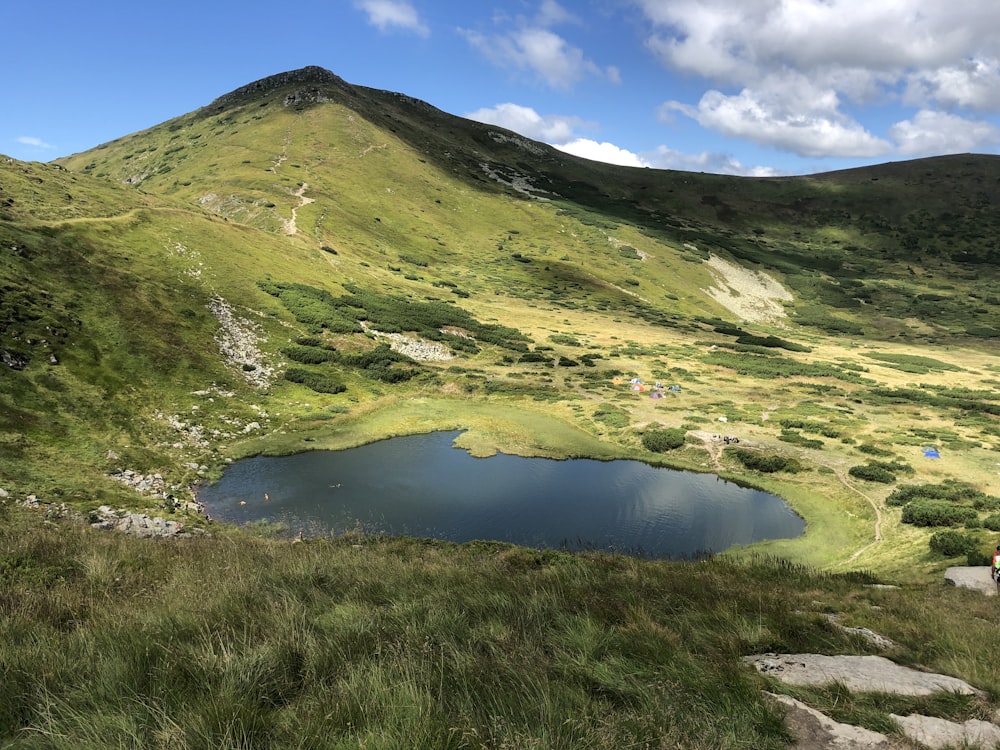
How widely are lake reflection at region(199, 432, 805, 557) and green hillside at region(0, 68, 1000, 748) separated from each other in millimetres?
2417

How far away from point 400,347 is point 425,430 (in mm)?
20175

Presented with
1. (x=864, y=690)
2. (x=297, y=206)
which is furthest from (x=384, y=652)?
(x=297, y=206)

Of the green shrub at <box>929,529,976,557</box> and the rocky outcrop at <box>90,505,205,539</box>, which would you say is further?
the green shrub at <box>929,529,976,557</box>

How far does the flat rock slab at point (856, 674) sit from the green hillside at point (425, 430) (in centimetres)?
47

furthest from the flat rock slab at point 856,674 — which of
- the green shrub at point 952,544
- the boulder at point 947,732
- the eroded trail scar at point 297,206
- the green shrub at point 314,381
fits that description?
the eroded trail scar at point 297,206

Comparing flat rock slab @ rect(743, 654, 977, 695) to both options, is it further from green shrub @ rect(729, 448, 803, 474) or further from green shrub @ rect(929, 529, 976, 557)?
green shrub @ rect(729, 448, 803, 474)

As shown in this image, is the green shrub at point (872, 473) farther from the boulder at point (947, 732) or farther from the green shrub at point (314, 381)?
the green shrub at point (314, 381)

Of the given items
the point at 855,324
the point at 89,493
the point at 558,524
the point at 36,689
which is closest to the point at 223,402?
the point at 89,493

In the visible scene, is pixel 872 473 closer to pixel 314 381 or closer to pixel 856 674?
pixel 856 674

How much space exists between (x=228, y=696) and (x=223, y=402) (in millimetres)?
41725

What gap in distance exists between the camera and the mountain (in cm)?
3428

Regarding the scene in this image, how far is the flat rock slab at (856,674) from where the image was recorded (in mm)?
6914

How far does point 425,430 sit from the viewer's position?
4494cm

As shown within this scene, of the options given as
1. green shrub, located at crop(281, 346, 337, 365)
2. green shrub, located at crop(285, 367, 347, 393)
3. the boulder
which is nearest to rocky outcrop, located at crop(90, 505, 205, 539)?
the boulder
